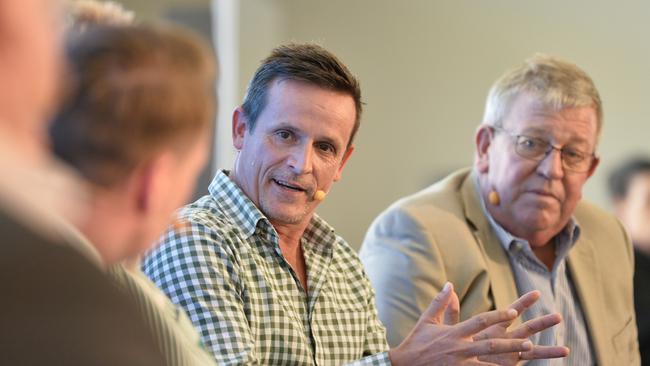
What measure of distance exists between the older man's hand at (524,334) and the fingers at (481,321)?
0.03 m

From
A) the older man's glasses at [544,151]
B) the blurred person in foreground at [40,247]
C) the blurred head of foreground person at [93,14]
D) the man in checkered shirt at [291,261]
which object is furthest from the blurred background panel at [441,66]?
the blurred person in foreground at [40,247]

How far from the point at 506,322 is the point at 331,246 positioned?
420 mm

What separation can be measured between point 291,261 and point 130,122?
1117 millimetres

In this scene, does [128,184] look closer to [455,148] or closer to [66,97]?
[66,97]

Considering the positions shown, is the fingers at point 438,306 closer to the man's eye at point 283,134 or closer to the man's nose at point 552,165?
the man's eye at point 283,134

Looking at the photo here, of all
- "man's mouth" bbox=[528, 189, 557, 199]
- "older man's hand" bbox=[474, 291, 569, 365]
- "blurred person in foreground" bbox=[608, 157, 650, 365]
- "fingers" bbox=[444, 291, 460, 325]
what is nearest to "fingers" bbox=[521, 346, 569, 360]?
"older man's hand" bbox=[474, 291, 569, 365]

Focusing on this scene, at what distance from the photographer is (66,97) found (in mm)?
941

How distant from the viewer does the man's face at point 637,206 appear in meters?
3.57

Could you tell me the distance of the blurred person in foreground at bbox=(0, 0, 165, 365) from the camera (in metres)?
0.74

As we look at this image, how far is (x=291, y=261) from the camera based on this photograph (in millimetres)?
2023

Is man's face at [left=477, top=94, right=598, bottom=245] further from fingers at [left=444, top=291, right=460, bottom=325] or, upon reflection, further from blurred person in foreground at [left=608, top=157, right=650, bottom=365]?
fingers at [left=444, top=291, right=460, bottom=325]

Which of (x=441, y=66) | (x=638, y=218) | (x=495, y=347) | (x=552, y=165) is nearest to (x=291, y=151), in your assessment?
(x=495, y=347)

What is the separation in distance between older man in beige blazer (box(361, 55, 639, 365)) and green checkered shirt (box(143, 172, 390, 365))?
35 cm

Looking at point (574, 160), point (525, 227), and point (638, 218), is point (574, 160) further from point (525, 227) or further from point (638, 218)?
point (638, 218)
